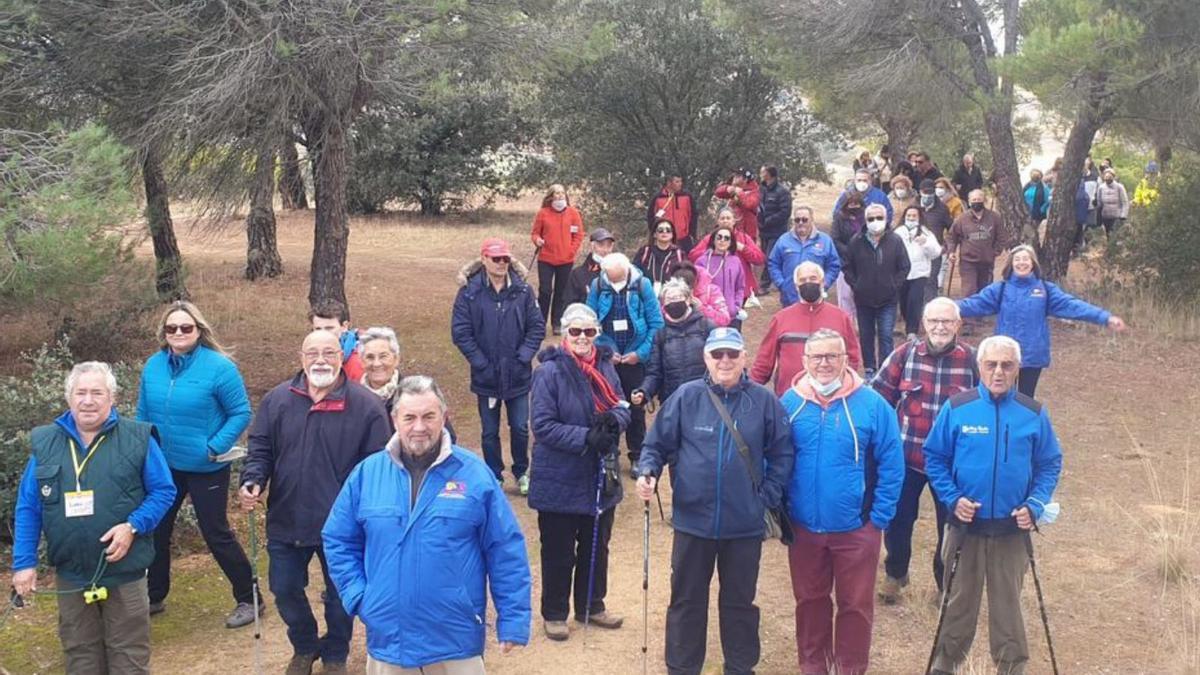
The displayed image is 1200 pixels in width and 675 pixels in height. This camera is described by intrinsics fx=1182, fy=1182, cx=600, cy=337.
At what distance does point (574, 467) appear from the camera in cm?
596

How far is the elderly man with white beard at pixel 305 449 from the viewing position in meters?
5.38

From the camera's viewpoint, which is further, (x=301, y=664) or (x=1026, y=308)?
(x=1026, y=308)

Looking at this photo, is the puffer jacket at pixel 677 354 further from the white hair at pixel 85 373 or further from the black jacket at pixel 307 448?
the white hair at pixel 85 373

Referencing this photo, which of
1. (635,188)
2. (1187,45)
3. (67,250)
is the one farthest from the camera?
(635,188)

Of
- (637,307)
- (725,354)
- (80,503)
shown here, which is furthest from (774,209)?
(80,503)

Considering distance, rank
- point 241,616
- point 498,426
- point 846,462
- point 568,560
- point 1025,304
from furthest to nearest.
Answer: point 1025,304, point 498,426, point 241,616, point 568,560, point 846,462

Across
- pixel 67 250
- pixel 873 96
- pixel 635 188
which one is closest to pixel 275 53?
pixel 67 250

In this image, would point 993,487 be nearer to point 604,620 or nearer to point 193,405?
point 604,620

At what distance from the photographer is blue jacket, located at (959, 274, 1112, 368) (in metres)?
8.64

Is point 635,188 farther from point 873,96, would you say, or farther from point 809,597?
point 809,597

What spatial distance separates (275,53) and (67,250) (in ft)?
10.2

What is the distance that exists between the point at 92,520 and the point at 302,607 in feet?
3.38

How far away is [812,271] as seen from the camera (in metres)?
7.61

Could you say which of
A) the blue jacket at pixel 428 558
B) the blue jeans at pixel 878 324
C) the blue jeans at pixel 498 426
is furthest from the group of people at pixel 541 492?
the blue jeans at pixel 878 324
